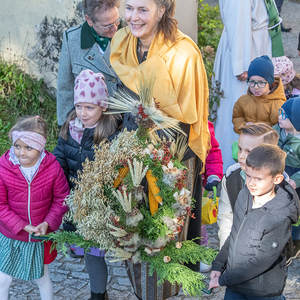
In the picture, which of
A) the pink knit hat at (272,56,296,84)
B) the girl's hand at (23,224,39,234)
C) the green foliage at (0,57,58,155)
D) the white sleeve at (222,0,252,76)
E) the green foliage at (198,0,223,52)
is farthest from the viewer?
the green foliage at (198,0,223,52)

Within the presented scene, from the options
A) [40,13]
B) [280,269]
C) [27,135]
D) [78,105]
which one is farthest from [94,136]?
[40,13]

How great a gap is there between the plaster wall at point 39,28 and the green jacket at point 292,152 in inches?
103

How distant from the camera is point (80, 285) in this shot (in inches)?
123

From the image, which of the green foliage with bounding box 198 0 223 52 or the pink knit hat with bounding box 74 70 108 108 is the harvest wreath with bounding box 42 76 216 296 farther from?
the green foliage with bounding box 198 0 223 52

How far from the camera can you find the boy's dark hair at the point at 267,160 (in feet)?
6.23

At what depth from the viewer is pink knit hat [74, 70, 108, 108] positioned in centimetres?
259

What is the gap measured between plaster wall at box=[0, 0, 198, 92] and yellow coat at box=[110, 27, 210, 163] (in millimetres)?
2871

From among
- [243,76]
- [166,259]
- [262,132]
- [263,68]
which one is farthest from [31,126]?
[243,76]

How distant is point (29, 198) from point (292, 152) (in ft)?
6.52

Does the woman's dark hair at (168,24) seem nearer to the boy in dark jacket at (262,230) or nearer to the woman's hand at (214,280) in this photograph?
the boy in dark jacket at (262,230)

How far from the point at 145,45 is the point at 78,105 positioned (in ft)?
2.04

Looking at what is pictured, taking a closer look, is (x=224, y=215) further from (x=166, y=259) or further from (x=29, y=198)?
(x=29, y=198)

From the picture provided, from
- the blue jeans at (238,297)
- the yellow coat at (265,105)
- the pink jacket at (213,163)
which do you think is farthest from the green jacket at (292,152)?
the blue jeans at (238,297)

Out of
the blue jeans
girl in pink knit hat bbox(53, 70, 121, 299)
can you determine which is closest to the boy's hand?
the blue jeans
